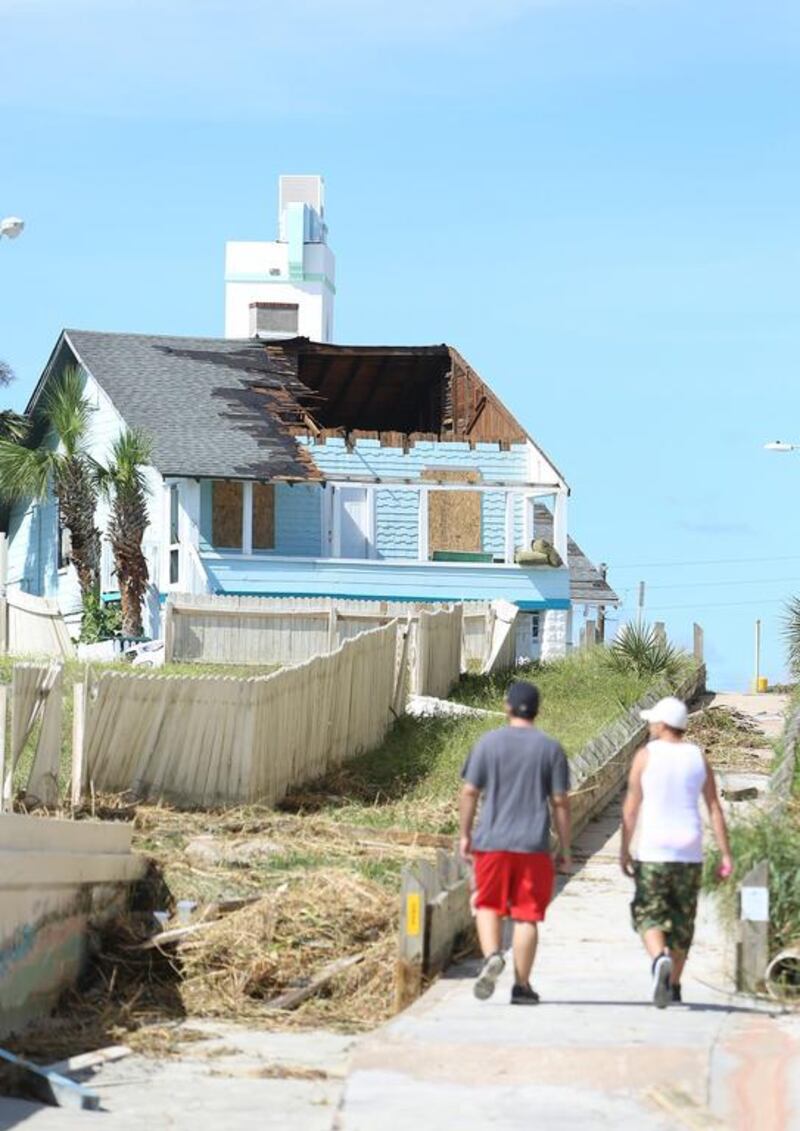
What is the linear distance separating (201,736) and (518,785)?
8.23m

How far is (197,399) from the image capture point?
151 feet

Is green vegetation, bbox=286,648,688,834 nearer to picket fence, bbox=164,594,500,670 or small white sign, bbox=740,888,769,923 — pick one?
picket fence, bbox=164,594,500,670

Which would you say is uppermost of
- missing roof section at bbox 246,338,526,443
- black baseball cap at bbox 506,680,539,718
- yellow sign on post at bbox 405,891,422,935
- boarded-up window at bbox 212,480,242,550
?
missing roof section at bbox 246,338,526,443

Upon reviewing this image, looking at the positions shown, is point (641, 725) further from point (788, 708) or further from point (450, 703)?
point (788, 708)

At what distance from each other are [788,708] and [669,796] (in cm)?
1831

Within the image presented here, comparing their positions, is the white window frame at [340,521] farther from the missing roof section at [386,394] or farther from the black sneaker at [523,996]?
the black sneaker at [523,996]

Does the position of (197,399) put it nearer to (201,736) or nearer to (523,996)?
(201,736)

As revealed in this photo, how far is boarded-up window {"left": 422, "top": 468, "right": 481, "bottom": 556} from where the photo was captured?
45781mm

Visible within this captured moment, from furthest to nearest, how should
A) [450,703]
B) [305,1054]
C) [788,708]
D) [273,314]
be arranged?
[273,314], [788,708], [450,703], [305,1054]

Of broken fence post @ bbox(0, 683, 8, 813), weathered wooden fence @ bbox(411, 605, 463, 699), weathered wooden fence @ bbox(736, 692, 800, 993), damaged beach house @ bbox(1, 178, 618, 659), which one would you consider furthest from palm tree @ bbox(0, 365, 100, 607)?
weathered wooden fence @ bbox(736, 692, 800, 993)

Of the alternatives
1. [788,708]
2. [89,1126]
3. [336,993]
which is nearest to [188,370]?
[788,708]

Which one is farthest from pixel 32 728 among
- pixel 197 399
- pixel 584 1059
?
pixel 197 399

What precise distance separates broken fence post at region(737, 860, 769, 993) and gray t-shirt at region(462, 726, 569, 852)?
1250 mm

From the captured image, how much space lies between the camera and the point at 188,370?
4759 cm
